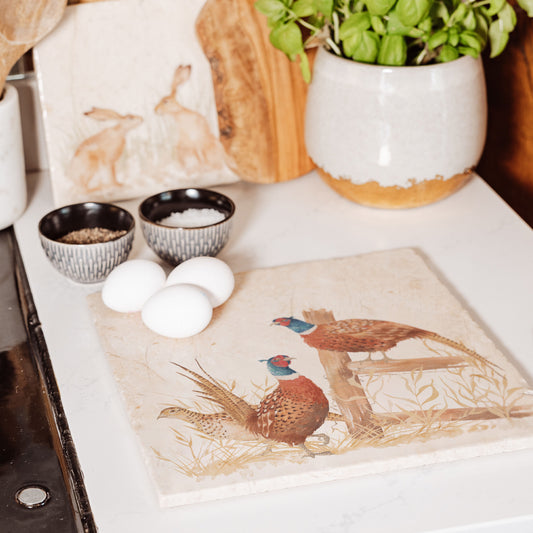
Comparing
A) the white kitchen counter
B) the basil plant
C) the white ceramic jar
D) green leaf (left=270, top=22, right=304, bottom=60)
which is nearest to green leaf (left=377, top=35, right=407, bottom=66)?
the basil plant

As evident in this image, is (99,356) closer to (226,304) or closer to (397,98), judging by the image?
(226,304)

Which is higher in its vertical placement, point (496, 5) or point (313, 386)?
point (496, 5)

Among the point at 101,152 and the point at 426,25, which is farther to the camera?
the point at 101,152

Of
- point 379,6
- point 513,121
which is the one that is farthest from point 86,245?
point 513,121

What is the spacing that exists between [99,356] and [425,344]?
337 mm

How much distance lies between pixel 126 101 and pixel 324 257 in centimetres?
34

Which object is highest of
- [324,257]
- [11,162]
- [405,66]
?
[405,66]

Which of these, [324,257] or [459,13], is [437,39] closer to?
[459,13]

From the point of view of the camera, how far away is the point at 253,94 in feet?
3.50

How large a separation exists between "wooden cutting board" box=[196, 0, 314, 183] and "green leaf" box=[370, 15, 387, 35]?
17 cm

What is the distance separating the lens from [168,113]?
1053 millimetres

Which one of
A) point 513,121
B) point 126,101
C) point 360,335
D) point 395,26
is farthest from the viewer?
point 513,121

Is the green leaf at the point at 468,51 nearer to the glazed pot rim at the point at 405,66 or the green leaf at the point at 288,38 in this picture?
the glazed pot rim at the point at 405,66

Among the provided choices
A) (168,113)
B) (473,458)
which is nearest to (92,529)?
(473,458)
